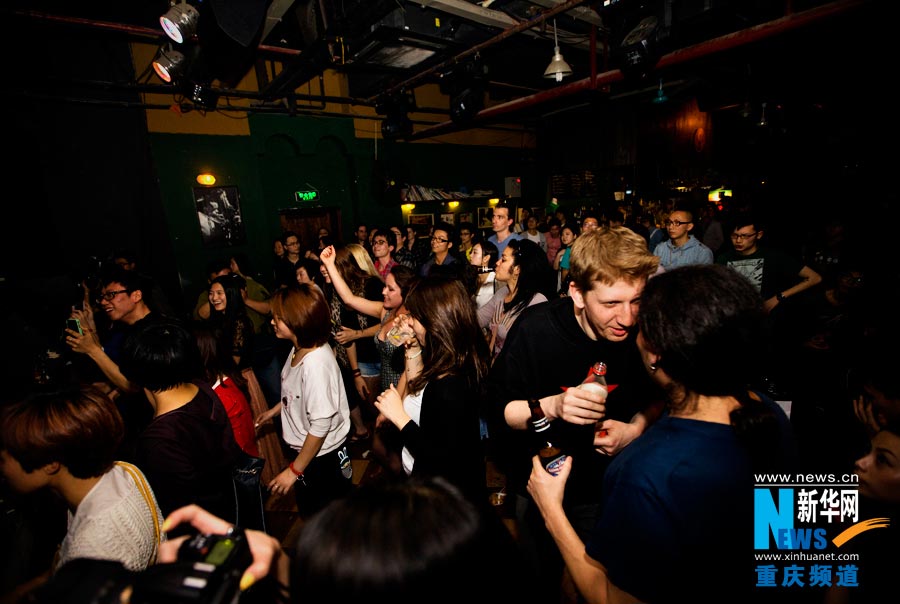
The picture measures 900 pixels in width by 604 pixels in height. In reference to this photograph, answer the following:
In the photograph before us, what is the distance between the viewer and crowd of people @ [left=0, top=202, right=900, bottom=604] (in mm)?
710

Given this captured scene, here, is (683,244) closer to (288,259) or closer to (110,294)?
(110,294)

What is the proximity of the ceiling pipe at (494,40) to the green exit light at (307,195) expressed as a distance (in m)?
4.07

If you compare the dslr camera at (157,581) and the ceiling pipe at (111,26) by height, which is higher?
the ceiling pipe at (111,26)

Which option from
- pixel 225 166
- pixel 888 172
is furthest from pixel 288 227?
pixel 888 172

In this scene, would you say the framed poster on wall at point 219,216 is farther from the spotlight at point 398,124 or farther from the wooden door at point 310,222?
the spotlight at point 398,124

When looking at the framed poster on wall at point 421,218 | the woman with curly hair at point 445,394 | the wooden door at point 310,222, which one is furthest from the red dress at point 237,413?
the framed poster on wall at point 421,218

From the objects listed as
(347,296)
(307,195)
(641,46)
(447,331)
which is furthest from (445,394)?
(307,195)

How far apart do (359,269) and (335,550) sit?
3290mm

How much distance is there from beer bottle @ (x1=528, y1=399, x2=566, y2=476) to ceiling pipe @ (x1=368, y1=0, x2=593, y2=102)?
3.70 m

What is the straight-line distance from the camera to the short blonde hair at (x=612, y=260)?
1.57 m

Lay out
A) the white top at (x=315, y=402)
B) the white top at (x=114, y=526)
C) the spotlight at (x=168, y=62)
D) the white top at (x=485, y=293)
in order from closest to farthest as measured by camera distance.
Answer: the white top at (x=114, y=526) → the white top at (x=315, y=402) → the white top at (x=485, y=293) → the spotlight at (x=168, y=62)

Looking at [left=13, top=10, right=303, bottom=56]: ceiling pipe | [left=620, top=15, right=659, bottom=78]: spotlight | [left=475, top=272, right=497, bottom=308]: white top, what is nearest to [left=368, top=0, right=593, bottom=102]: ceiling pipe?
[left=620, top=15, right=659, bottom=78]: spotlight

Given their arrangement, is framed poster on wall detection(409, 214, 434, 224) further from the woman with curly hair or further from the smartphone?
the woman with curly hair

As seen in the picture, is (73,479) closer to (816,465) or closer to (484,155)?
(816,465)
